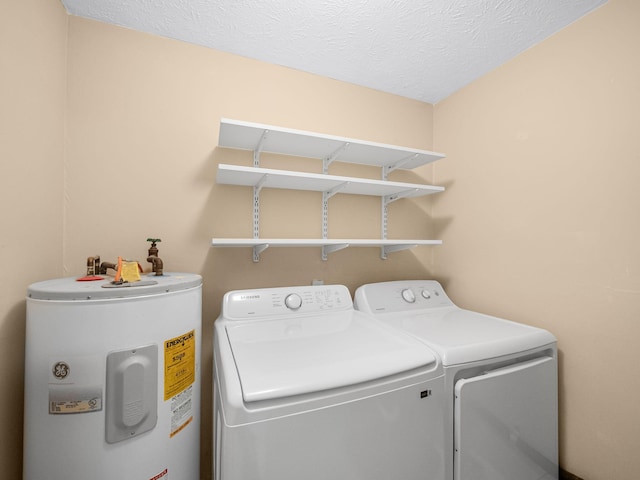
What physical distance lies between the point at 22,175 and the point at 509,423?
2.15m

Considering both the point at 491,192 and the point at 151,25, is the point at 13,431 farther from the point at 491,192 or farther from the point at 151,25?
the point at 491,192

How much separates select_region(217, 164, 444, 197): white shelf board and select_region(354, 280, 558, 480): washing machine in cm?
81

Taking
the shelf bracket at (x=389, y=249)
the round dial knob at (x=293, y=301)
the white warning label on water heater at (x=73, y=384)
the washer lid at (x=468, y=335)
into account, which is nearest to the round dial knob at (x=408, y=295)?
the washer lid at (x=468, y=335)

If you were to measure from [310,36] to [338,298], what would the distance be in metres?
1.43

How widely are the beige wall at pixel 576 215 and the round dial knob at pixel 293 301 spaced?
119cm

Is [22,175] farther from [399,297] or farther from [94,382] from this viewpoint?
[399,297]

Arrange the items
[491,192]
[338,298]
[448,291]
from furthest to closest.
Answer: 1. [448,291]
2. [491,192]
3. [338,298]

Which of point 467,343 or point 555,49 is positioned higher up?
point 555,49

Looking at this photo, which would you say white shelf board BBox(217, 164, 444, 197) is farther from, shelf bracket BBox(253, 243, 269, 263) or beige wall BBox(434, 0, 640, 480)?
beige wall BBox(434, 0, 640, 480)

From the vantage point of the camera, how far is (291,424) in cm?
79

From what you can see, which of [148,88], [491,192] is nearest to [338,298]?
[491,192]

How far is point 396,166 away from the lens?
194 cm

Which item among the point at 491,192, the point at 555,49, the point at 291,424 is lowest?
the point at 291,424

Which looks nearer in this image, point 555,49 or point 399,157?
point 555,49
